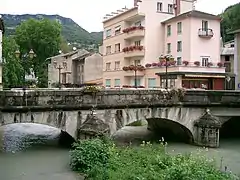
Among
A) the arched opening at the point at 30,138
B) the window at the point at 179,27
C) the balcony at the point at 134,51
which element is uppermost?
the window at the point at 179,27

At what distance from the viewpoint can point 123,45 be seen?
46750mm

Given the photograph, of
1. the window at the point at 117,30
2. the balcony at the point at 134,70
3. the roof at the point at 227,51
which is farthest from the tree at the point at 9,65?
the roof at the point at 227,51

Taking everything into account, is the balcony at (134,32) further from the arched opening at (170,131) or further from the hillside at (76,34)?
the hillside at (76,34)

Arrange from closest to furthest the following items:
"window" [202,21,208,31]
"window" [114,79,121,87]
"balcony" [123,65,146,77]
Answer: "window" [202,21,208,31] → "balcony" [123,65,146,77] → "window" [114,79,121,87]

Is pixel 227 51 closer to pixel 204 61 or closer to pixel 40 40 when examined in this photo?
pixel 204 61

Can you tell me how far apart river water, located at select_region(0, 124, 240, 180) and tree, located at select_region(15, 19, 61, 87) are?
1465 inches

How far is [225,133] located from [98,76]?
102 feet

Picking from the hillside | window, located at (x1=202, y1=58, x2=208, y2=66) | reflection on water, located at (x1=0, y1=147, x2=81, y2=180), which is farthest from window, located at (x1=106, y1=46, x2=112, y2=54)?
the hillside

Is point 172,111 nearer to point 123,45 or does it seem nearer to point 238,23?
point 123,45

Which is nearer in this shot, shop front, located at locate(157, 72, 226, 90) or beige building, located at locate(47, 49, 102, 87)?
shop front, located at locate(157, 72, 226, 90)

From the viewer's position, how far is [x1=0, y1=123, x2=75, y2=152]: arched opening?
22.7 meters

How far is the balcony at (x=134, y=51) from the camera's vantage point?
43.0 metres

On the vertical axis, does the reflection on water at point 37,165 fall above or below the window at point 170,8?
below

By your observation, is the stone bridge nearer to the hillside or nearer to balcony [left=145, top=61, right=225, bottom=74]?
balcony [left=145, top=61, right=225, bottom=74]
